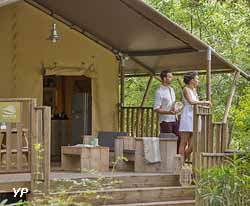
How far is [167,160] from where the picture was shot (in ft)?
29.7

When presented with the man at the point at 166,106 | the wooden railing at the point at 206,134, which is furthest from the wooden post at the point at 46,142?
the man at the point at 166,106

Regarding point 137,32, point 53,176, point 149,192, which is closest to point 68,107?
point 137,32

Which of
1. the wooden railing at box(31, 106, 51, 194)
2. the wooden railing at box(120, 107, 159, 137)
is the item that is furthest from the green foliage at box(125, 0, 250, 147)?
the wooden railing at box(31, 106, 51, 194)

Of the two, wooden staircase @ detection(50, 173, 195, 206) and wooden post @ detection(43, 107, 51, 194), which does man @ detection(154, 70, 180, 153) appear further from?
wooden post @ detection(43, 107, 51, 194)

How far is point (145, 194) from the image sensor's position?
8125mm

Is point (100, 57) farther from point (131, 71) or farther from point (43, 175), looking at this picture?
point (43, 175)

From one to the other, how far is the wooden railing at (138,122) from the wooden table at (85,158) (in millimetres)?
2666

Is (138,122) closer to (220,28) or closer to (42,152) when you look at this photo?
(220,28)

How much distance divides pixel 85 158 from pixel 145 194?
1.17 m

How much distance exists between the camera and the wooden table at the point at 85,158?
8.91 metres

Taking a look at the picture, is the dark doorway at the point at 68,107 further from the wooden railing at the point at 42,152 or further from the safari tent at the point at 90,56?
the wooden railing at the point at 42,152

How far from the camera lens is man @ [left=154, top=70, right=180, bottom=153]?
9656 millimetres

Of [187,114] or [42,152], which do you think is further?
[187,114]

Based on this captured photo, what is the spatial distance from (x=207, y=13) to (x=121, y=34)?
5054 millimetres
